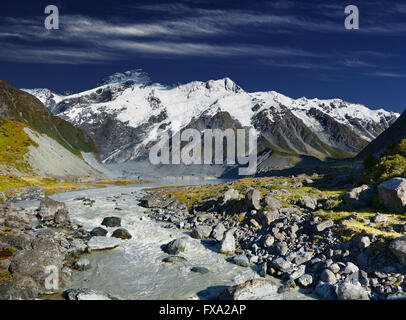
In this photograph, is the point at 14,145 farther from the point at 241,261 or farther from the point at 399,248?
the point at 399,248

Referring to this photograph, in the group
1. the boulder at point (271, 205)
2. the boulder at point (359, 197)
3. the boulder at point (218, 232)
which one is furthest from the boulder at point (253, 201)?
the boulder at point (359, 197)

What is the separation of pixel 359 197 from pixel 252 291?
71.6 feet

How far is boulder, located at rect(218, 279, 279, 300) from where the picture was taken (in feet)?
62.2

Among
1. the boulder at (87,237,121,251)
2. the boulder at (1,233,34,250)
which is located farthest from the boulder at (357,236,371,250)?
the boulder at (1,233,34,250)

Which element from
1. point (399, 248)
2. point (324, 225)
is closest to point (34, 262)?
Result: point (324, 225)

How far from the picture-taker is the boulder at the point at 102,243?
30.6m

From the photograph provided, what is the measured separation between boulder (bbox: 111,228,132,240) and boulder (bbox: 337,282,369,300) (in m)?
23.8

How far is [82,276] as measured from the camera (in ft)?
76.4

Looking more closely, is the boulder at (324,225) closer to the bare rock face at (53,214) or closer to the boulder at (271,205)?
the boulder at (271,205)

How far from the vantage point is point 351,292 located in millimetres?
18156

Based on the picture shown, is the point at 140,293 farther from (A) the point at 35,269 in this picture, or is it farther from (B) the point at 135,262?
(A) the point at 35,269

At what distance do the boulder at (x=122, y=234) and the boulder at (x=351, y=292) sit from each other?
23809mm

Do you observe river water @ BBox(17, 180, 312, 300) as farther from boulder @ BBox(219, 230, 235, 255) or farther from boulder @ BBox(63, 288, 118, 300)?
boulder @ BBox(63, 288, 118, 300)

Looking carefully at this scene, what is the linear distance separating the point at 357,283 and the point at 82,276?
65.5 feet
